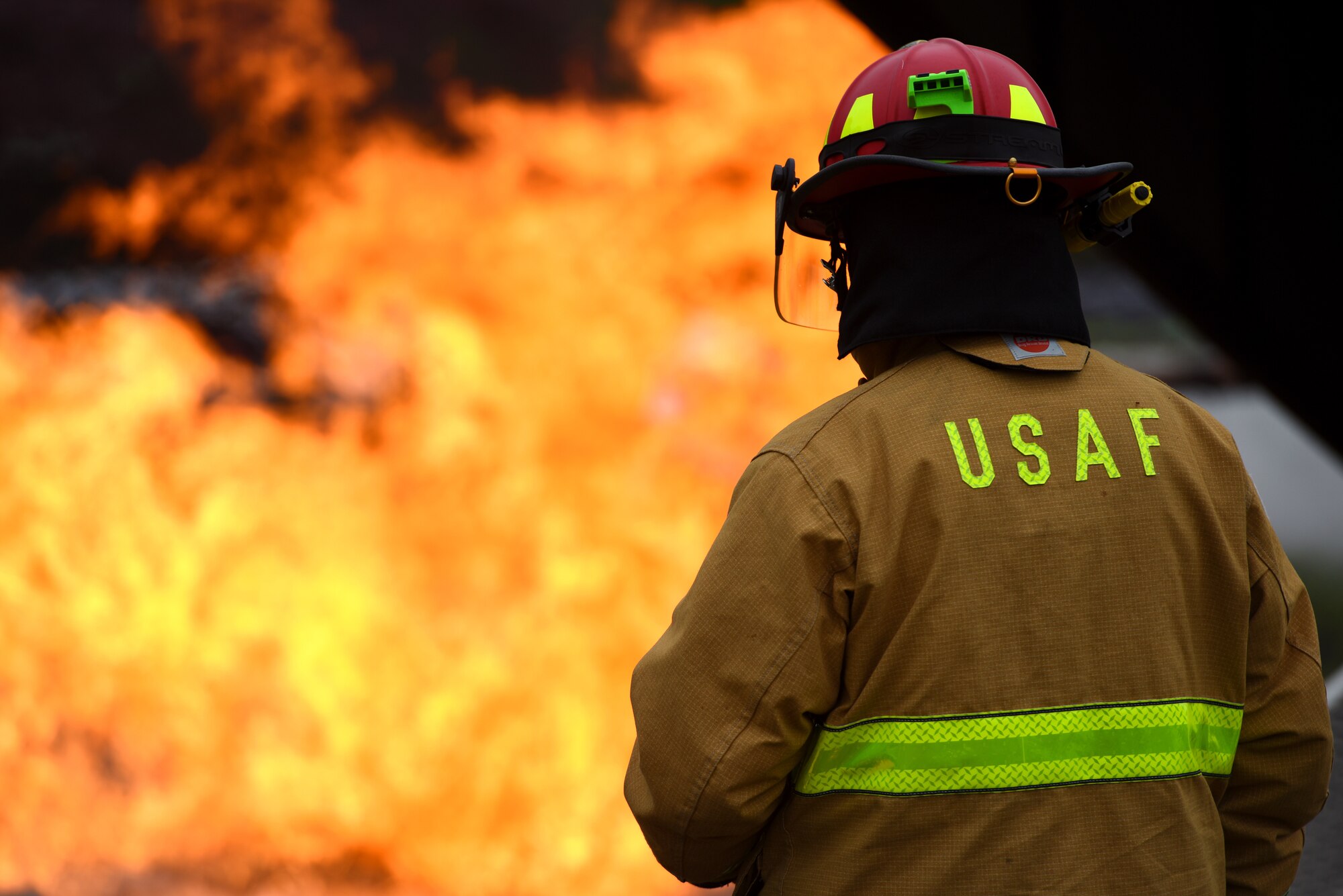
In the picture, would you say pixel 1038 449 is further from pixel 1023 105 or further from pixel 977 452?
pixel 1023 105

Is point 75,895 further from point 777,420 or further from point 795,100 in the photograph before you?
point 795,100

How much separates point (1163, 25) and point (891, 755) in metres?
2.60

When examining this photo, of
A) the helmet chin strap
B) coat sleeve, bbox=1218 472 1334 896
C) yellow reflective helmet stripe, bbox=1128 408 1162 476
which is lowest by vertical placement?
coat sleeve, bbox=1218 472 1334 896

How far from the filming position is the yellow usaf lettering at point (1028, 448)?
1.25m

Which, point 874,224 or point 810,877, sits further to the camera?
point 874,224

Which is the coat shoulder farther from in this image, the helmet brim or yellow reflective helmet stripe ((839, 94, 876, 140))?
yellow reflective helmet stripe ((839, 94, 876, 140))

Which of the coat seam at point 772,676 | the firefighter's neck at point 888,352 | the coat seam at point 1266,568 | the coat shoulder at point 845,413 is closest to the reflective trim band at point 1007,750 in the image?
the coat seam at point 772,676

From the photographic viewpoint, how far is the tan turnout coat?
3.99 ft

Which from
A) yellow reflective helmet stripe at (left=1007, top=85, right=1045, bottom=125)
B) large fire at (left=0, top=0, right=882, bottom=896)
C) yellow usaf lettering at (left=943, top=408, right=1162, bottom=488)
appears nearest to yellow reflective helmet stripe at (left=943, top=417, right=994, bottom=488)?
yellow usaf lettering at (left=943, top=408, right=1162, bottom=488)

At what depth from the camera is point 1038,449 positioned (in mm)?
1261

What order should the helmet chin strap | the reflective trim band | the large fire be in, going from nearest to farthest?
the reflective trim band, the helmet chin strap, the large fire

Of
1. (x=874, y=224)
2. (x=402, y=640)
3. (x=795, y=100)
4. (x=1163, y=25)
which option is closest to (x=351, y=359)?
(x=402, y=640)

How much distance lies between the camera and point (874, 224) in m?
1.40

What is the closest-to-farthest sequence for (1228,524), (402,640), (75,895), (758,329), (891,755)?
1. (891,755)
2. (1228,524)
3. (75,895)
4. (402,640)
5. (758,329)
